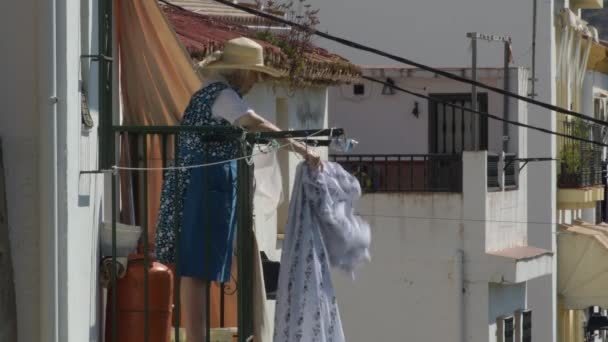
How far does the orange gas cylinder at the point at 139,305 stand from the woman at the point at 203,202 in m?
0.16

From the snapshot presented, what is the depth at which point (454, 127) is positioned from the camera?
2755 cm

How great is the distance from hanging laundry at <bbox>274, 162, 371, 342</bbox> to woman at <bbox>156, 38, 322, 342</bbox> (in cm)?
16

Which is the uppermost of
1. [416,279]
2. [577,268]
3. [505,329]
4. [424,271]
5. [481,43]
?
[481,43]

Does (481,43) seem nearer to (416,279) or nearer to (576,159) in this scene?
(576,159)

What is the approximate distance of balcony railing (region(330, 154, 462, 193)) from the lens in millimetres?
23609

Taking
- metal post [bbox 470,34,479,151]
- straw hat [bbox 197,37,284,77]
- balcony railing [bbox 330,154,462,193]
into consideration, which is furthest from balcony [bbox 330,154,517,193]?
straw hat [bbox 197,37,284,77]

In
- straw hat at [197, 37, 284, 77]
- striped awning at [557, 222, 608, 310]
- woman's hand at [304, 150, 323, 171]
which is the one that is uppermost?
straw hat at [197, 37, 284, 77]

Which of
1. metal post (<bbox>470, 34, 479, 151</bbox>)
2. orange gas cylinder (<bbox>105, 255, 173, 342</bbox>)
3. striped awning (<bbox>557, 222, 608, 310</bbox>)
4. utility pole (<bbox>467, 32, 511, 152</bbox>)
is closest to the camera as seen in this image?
orange gas cylinder (<bbox>105, 255, 173, 342</bbox>)

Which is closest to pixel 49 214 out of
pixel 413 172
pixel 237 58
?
pixel 237 58

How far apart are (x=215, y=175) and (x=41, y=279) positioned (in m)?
1.32

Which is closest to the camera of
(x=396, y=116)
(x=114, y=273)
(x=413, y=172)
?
(x=114, y=273)

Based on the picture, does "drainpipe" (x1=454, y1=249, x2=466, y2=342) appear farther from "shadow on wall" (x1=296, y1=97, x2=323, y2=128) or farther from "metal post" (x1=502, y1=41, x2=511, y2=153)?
"shadow on wall" (x1=296, y1=97, x2=323, y2=128)

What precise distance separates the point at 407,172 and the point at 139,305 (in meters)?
16.2

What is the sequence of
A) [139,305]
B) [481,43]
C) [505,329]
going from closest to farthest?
[139,305]
[505,329]
[481,43]
